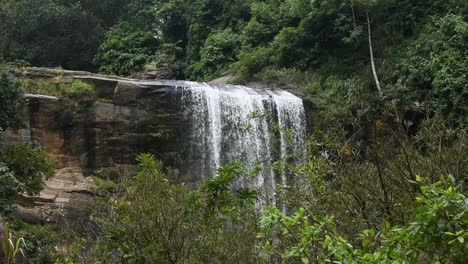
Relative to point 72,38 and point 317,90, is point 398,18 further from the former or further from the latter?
point 72,38

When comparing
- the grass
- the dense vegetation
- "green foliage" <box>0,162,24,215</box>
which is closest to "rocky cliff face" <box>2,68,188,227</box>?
the grass

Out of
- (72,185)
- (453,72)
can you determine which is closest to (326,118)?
(453,72)

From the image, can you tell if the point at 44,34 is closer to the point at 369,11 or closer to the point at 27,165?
the point at 27,165

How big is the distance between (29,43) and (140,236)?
22943 millimetres

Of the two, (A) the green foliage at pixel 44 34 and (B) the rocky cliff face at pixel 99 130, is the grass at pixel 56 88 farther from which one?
(A) the green foliage at pixel 44 34

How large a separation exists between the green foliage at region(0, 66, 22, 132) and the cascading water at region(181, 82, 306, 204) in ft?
17.8

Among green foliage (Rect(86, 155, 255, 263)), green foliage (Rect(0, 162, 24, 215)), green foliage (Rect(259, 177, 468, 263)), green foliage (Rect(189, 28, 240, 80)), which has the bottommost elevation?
green foliage (Rect(0, 162, 24, 215))

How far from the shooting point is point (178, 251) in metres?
5.30

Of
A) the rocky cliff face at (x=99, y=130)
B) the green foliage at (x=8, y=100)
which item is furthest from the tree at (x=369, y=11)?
the green foliage at (x=8, y=100)

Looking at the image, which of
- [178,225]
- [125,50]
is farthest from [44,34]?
[178,225]

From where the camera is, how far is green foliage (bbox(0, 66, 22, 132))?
14.9 m

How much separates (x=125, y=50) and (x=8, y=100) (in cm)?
1298

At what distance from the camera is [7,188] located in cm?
1255

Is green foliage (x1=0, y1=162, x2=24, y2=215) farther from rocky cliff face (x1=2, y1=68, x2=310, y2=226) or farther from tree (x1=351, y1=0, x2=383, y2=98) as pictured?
tree (x1=351, y1=0, x2=383, y2=98)
